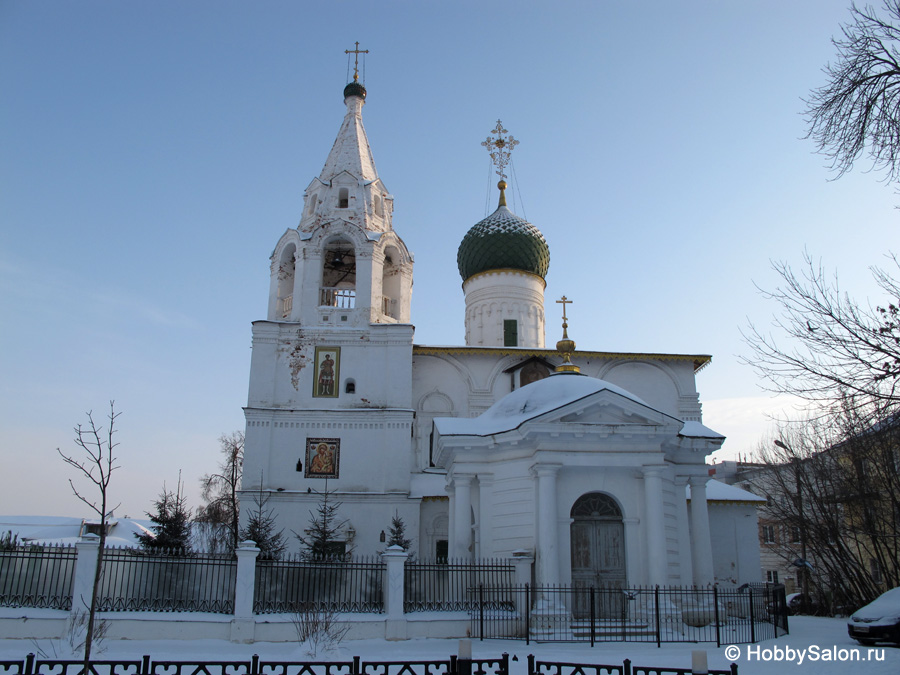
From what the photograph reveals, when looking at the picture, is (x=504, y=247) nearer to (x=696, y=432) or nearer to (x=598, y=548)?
(x=696, y=432)

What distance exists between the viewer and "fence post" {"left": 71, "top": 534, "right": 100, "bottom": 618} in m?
11.0

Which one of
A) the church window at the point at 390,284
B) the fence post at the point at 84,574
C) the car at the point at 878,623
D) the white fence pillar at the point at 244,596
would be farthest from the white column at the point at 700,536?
the church window at the point at 390,284

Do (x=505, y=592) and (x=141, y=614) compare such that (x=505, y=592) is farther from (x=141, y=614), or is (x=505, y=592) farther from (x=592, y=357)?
(x=592, y=357)

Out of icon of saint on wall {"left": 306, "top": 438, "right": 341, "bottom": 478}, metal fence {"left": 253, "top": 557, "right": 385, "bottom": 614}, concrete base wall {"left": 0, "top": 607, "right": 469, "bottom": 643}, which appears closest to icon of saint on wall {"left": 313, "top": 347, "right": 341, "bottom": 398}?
icon of saint on wall {"left": 306, "top": 438, "right": 341, "bottom": 478}

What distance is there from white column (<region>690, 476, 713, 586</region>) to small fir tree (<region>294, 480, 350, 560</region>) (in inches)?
389

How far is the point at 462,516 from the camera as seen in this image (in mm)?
14195

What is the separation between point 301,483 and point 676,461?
38.5 feet

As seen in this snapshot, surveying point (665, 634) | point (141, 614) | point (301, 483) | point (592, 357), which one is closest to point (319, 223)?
point (301, 483)

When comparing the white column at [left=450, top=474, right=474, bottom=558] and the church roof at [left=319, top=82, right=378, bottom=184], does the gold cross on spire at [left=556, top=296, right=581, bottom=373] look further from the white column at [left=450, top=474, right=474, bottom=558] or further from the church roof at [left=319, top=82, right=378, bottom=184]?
the church roof at [left=319, top=82, right=378, bottom=184]

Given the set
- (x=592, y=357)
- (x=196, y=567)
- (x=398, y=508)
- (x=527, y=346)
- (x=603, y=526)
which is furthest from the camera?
(x=527, y=346)

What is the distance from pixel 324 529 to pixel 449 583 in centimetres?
803

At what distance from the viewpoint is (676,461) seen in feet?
48.1

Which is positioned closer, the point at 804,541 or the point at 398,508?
the point at 804,541

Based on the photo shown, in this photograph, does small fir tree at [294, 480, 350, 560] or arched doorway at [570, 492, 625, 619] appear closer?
arched doorway at [570, 492, 625, 619]
